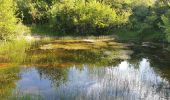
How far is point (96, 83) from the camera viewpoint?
1074 inches

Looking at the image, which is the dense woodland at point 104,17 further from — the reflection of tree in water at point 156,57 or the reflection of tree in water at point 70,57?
the reflection of tree in water at point 70,57

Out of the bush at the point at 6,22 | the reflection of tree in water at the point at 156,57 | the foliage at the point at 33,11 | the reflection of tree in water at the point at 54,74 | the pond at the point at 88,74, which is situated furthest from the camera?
the foliage at the point at 33,11

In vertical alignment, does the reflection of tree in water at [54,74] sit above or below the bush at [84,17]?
below

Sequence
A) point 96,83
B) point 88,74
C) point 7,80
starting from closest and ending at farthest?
1. point 96,83
2. point 7,80
3. point 88,74

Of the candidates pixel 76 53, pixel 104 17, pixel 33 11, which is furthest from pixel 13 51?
pixel 33 11

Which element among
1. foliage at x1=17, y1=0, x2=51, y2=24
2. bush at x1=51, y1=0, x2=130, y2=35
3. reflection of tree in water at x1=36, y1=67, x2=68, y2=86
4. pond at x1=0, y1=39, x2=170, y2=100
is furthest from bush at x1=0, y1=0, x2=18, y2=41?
foliage at x1=17, y1=0, x2=51, y2=24

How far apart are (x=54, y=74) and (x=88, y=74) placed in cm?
328

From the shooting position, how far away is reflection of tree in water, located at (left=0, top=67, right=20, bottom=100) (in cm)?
2427

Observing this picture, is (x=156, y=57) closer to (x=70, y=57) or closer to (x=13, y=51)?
(x=70, y=57)

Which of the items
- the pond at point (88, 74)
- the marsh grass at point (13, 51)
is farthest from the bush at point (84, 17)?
the pond at point (88, 74)

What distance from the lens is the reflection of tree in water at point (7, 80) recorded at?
79.6 feet

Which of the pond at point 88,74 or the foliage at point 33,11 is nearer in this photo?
the pond at point 88,74

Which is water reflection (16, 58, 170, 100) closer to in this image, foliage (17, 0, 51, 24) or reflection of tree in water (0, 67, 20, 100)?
reflection of tree in water (0, 67, 20, 100)

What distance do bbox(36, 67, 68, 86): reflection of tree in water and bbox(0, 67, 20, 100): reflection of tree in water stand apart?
7.97 feet
